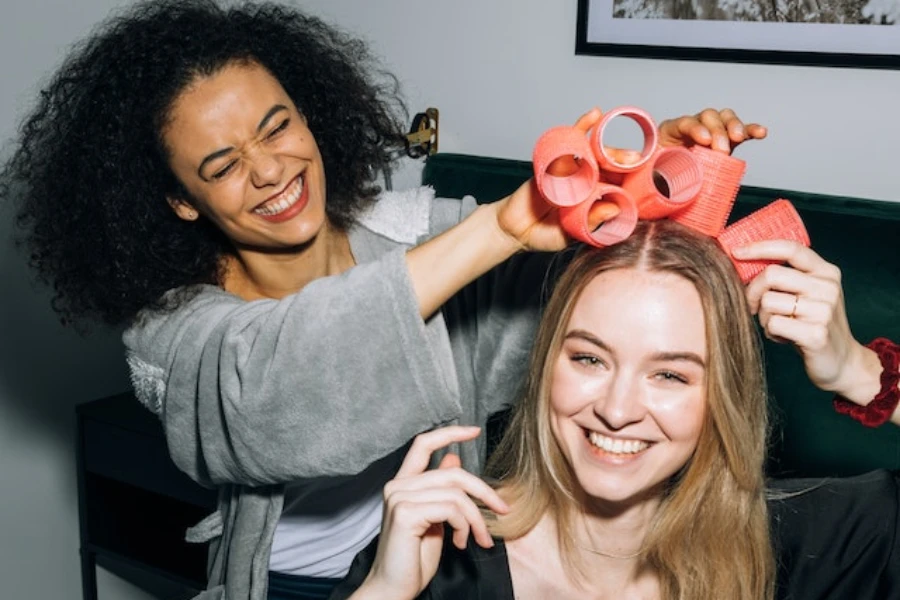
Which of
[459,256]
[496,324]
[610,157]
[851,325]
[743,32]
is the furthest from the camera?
[743,32]

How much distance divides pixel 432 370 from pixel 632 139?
1126 mm

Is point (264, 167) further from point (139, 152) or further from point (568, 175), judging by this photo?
point (568, 175)

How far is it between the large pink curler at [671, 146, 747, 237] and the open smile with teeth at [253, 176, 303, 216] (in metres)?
0.54

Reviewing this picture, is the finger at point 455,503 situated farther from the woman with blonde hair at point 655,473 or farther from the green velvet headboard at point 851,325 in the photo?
the green velvet headboard at point 851,325

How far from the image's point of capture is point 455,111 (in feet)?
7.98

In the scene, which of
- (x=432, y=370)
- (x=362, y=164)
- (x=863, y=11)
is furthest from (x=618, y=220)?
(x=863, y=11)

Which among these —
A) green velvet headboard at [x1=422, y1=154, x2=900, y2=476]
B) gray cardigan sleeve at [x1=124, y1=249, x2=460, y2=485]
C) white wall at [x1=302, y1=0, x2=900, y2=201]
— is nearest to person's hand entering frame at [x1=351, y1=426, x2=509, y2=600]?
gray cardigan sleeve at [x1=124, y1=249, x2=460, y2=485]

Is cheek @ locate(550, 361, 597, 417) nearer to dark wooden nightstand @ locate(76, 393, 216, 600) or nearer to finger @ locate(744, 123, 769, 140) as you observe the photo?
finger @ locate(744, 123, 769, 140)

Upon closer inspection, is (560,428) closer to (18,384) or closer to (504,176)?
(504,176)

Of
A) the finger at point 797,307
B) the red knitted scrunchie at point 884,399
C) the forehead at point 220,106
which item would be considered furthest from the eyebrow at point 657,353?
the forehead at point 220,106

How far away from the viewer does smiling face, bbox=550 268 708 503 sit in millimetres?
1180

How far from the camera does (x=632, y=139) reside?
216 cm

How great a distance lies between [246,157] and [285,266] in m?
0.20

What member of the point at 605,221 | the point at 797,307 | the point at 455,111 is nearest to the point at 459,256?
the point at 605,221
